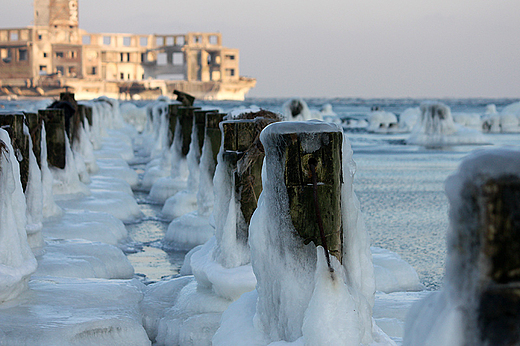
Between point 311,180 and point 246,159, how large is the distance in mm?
1603

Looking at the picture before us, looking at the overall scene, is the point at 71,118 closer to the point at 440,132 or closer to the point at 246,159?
the point at 246,159

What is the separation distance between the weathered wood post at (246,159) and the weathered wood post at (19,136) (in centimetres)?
199

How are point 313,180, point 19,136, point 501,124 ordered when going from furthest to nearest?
point 501,124 < point 19,136 < point 313,180

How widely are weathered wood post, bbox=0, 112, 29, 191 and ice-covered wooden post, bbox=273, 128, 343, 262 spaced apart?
10.4 feet

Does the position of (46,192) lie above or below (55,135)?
below

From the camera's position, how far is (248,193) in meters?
4.07

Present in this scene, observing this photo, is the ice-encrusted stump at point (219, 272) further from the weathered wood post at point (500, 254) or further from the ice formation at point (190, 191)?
the ice formation at point (190, 191)

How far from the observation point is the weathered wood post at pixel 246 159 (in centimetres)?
407

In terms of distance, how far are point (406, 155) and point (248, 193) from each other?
14.8 m

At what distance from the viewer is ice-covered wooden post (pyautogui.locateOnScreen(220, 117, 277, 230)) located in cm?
407

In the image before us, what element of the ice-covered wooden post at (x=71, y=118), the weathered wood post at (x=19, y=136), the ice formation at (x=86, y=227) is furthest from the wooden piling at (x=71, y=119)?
the weathered wood post at (x=19, y=136)

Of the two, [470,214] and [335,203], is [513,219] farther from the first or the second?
[335,203]

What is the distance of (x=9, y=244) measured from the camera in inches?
150

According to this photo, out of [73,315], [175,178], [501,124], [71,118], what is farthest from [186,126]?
[501,124]
